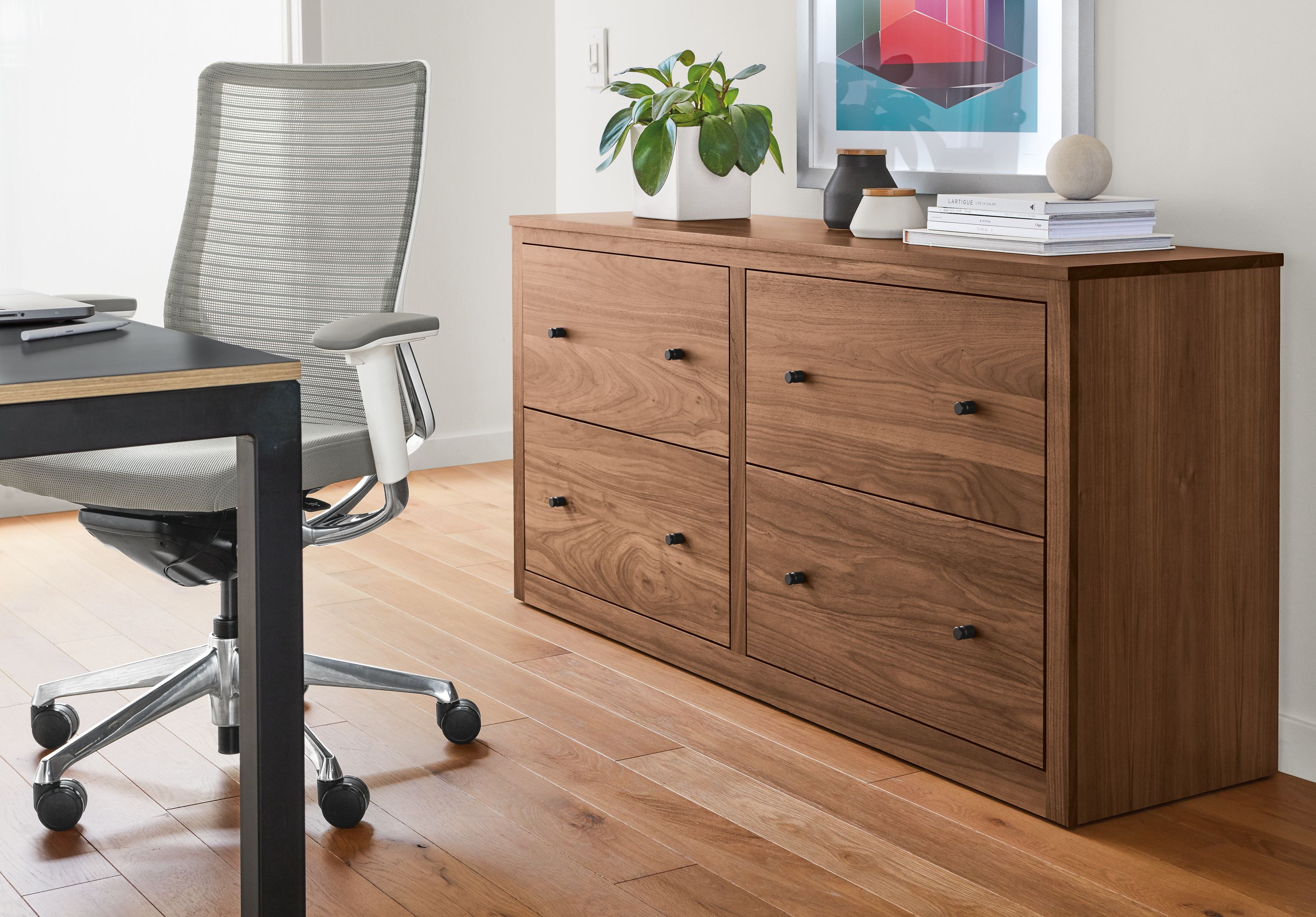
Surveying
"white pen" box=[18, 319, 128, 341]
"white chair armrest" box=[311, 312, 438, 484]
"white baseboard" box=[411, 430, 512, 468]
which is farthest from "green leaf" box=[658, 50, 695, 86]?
"white baseboard" box=[411, 430, 512, 468]

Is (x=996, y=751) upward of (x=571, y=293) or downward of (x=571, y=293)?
downward

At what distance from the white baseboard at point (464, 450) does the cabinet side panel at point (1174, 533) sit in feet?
9.33

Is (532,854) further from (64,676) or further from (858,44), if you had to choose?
(858,44)

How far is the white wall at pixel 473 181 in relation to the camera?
171 inches

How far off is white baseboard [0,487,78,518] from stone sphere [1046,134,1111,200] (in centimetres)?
288

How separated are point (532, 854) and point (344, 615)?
3.95ft

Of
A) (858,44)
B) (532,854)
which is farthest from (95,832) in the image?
(858,44)

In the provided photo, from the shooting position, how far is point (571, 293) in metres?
2.80

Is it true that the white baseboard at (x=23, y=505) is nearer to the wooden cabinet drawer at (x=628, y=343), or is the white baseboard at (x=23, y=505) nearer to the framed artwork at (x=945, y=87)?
the wooden cabinet drawer at (x=628, y=343)

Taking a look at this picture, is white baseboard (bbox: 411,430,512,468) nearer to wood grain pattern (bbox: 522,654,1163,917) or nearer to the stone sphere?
wood grain pattern (bbox: 522,654,1163,917)

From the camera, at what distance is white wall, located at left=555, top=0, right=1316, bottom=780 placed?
2.03 metres

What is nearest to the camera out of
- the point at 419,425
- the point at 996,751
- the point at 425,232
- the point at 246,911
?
the point at 246,911

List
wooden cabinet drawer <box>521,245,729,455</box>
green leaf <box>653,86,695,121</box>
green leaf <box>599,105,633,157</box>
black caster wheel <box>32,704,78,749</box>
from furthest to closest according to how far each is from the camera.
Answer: green leaf <box>599,105,633,157</box>, green leaf <box>653,86,695,121</box>, wooden cabinet drawer <box>521,245,729,455</box>, black caster wheel <box>32,704,78,749</box>

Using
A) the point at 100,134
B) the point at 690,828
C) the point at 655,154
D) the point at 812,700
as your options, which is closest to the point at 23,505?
the point at 100,134
